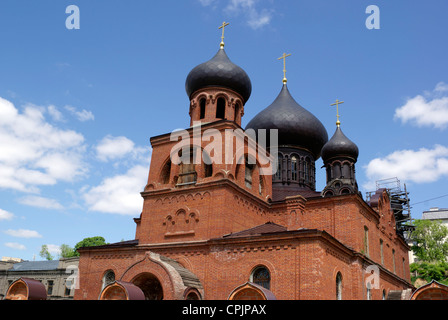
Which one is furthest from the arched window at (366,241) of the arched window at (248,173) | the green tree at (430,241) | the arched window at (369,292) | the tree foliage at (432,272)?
the green tree at (430,241)

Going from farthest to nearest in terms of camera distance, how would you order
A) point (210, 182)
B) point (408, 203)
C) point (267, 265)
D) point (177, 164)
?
point (408, 203), point (177, 164), point (210, 182), point (267, 265)

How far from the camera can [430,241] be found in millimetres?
40812

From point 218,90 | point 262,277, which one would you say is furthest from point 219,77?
point 262,277

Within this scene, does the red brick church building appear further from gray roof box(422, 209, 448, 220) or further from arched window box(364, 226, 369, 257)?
gray roof box(422, 209, 448, 220)

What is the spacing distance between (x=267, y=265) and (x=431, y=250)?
105 ft

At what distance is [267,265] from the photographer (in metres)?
14.1

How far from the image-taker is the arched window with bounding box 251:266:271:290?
14102mm

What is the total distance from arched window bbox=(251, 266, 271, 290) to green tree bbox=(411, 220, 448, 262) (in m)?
31.4

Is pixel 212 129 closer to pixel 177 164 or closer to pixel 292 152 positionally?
pixel 177 164

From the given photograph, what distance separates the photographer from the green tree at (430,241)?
39.8 metres

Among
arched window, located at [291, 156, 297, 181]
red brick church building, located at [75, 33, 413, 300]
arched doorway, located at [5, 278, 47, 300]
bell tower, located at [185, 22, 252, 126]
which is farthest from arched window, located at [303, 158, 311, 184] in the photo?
arched doorway, located at [5, 278, 47, 300]

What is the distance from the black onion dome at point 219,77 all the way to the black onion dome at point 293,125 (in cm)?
372

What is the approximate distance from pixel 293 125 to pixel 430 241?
25.7 metres

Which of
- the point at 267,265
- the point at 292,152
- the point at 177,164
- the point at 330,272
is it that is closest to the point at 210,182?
the point at 177,164
